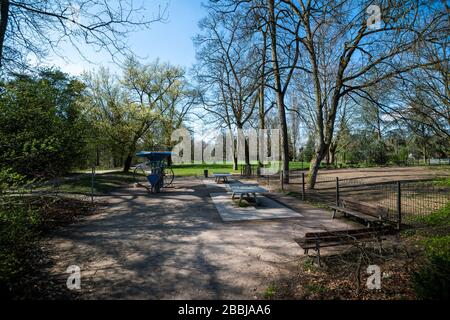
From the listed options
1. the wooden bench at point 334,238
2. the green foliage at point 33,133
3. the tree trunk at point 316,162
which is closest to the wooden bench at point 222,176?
the tree trunk at point 316,162

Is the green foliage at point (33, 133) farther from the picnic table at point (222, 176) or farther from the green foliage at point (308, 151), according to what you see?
the green foliage at point (308, 151)

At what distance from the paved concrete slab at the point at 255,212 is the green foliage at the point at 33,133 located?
5042mm

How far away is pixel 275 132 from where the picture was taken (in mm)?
34344

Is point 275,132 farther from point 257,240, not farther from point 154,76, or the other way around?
point 257,240

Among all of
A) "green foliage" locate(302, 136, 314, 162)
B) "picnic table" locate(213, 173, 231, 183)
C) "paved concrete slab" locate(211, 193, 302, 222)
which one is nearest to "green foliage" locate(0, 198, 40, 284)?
"paved concrete slab" locate(211, 193, 302, 222)

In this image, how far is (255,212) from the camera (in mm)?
8195

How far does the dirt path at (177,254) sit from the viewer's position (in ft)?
11.0

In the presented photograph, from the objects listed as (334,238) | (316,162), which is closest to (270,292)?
(334,238)

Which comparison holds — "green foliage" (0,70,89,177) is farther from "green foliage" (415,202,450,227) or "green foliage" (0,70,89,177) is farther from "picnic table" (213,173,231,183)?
Result: "picnic table" (213,173,231,183)

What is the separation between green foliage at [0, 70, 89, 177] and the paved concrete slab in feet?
16.5

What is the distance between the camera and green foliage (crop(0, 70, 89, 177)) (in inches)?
168

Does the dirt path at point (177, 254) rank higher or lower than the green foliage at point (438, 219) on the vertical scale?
lower
